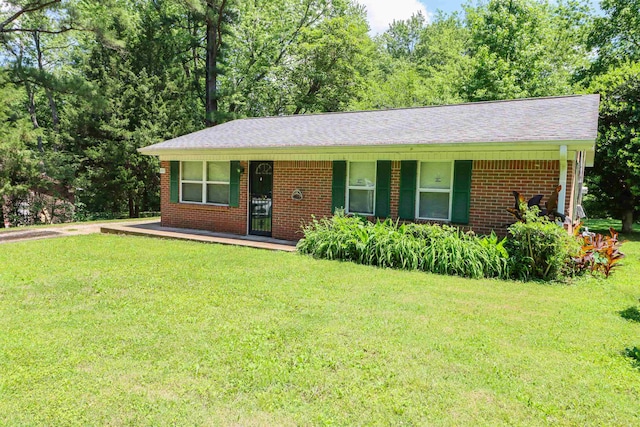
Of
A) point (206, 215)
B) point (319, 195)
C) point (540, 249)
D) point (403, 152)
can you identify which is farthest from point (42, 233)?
point (540, 249)

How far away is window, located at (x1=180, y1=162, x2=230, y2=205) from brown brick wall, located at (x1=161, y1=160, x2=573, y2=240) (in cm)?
26

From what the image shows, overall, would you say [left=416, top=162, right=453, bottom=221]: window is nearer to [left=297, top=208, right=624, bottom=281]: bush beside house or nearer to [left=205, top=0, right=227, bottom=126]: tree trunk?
[left=297, top=208, right=624, bottom=281]: bush beside house

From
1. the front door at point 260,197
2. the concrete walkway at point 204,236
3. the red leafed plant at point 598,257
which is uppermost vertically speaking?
the front door at point 260,197

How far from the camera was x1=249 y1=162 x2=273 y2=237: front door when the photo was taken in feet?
34.5

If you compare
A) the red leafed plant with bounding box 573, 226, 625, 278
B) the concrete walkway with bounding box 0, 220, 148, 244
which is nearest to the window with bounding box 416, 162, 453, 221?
the red leafed plant with bounding box 573, 226, 625, 278

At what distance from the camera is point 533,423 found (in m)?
2.71

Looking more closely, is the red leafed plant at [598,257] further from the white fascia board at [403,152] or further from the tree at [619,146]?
the tree at [619,146]

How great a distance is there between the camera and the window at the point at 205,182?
436 inches

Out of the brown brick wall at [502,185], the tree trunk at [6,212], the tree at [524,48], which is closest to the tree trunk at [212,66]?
the tree trunk at [6,212]

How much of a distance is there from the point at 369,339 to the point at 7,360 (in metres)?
3.12

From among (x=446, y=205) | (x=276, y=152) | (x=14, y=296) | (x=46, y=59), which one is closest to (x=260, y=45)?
(x=46, y=59)

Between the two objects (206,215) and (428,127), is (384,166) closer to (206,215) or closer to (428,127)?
(428,127)

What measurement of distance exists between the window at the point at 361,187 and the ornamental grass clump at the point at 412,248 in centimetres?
89

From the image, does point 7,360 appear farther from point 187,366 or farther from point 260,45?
point 260,45
